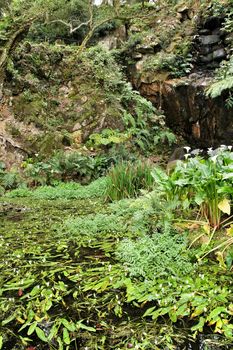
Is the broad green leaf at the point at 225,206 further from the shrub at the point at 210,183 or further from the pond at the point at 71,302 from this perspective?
the pond at the point at 71,302

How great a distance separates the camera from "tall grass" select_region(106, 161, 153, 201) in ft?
17.9

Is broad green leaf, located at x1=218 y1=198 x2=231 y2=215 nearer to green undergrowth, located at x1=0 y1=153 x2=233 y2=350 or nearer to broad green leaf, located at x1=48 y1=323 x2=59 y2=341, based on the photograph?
green undergrowth, located at x1=0 y1=153 x2=233 y2=350

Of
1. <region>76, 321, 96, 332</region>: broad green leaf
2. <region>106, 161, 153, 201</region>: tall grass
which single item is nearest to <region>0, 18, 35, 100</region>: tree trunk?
<region>106, 161, 153, 201</region>: tall grass

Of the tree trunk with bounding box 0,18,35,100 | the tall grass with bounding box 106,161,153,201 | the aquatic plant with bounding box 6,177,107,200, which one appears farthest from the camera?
the tree trunk with bounding box 0,18,35,100

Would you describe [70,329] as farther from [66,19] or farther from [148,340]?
[66,19]

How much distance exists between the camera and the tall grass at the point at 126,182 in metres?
5.45

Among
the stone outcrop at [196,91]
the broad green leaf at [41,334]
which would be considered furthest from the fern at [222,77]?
the broad green leaf at [41,334]

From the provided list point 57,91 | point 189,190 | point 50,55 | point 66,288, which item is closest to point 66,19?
point 50,55

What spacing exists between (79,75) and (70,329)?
993 centimetres

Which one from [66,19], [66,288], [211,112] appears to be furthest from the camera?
[66,19]

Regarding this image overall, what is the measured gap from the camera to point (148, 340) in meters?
1.79

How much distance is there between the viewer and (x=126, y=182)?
5.49m

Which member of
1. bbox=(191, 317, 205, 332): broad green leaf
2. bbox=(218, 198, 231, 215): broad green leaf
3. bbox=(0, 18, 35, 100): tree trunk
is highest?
bbox=(0, 18, 35, 100): tree trunk

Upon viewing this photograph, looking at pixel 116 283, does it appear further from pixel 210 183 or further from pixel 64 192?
pixel 64 192
